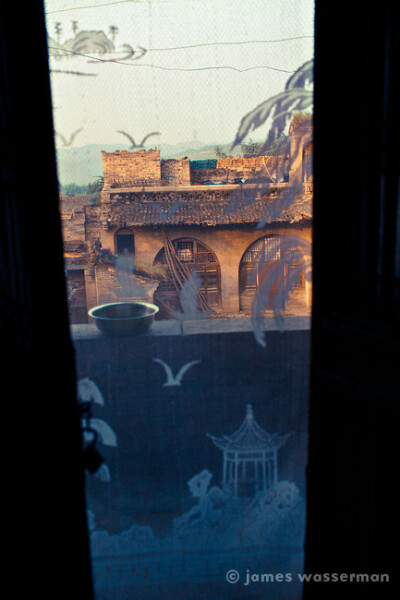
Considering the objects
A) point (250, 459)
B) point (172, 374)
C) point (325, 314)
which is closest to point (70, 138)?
point (172, 374)

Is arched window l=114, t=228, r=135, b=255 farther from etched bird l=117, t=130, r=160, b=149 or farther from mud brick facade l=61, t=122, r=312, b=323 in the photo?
A: etched bird l=117, t=130, r=160, b=149

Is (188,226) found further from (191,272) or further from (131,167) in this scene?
(131,167)

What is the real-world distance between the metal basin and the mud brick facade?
4cm

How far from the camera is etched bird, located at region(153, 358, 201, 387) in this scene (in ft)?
6.14

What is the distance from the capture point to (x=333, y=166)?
103 cm

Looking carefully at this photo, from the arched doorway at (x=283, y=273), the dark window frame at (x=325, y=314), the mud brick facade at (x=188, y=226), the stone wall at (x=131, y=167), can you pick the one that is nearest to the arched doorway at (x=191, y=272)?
the mud brick facade at (x=188, y=226)

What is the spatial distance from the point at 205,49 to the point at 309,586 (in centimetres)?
175

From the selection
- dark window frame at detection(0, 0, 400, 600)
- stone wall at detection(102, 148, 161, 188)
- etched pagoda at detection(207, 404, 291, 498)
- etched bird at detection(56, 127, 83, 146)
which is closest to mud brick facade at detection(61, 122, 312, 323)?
stone wall at detection(102, 148, 161, 188)

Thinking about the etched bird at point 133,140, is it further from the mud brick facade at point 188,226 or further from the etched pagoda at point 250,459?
the etched pagoda at point 250,459

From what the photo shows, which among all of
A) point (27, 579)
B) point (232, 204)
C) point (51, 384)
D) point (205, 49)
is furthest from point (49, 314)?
point (205, 49)

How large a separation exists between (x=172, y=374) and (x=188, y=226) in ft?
2.37

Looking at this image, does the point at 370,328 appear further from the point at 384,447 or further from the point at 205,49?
the point at 205,49

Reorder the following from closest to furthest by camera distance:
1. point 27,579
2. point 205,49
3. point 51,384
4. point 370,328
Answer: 1. point 370,328
2. point 27,579
3. point 51,384
4. point 205,49

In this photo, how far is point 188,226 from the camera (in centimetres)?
221
